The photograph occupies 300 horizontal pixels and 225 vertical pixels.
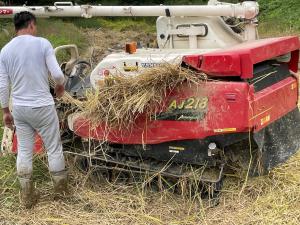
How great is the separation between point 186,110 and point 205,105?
193 millimetres

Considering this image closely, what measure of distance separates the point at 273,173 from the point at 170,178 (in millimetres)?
984

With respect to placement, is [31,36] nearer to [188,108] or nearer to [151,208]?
[188,108]

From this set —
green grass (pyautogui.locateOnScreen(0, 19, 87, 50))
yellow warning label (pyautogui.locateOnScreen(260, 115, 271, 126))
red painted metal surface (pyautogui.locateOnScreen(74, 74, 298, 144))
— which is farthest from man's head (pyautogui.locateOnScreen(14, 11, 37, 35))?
green grass (pyautogui.locateOnScreen(0, 19, 87, 50))

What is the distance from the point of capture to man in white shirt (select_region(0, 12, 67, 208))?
533 centimetres

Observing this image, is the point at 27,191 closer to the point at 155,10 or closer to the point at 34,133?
the point at 34,133

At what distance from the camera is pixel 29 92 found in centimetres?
534

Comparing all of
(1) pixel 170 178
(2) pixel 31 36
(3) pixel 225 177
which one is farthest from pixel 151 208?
(2) pixel 31 36

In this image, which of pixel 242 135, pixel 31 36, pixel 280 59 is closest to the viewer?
pixel 242 135

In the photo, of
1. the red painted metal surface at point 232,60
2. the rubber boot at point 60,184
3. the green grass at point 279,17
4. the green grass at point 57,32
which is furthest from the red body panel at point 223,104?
the green grass at point 279,17

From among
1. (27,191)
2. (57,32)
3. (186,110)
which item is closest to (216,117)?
(186,110)

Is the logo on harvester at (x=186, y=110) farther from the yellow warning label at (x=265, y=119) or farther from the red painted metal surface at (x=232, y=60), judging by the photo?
the yellow warning label at (x=265, y=119)

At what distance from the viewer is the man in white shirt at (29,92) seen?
5328mm

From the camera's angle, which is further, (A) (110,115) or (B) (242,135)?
(A) (110,115)

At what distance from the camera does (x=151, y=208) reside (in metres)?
5.41
